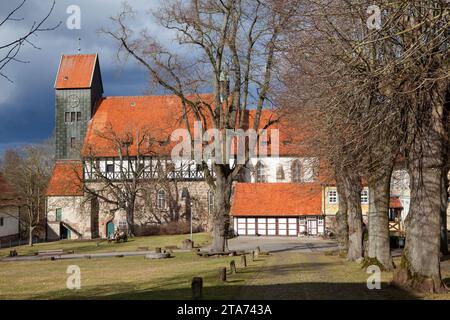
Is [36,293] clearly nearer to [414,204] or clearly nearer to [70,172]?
[414,204]

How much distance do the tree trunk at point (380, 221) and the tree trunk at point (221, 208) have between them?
11.2m

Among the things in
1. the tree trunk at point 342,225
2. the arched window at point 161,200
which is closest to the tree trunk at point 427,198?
the tree trunk at point 342,225

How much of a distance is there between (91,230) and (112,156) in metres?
8.03

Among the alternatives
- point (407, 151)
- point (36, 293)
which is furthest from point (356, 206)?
point (36, 293)

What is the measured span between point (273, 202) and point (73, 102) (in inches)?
1008

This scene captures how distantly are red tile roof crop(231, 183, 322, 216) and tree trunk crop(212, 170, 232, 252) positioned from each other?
66.5 feet

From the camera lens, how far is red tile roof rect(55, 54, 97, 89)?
204 ft

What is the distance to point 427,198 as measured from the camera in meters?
13.9

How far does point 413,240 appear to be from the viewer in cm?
1416

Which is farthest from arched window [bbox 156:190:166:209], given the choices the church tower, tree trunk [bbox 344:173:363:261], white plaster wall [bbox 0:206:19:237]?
tree trunk [bbox 344:173:363:261]

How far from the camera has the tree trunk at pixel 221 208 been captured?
97.8ft

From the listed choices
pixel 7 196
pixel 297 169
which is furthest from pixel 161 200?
pixel 297 169

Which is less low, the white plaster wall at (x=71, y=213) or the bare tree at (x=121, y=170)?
the bare tree at (x=121, y=170)

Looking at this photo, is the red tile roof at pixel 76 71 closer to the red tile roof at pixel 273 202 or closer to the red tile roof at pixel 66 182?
the red tile roof at pixel 66 182
